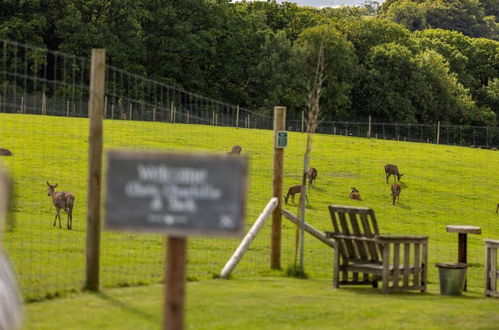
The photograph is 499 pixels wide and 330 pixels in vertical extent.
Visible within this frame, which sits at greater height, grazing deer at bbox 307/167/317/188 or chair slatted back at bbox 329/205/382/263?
grazing deer at bbox 307/167/317/188

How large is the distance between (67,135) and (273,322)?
92.6ft

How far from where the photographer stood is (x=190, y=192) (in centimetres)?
619

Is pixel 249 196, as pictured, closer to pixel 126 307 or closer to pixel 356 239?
pixel 356 239

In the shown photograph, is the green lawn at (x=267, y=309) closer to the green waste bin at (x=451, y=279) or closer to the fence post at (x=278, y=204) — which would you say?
the green waste bin at (x=451, y=279)

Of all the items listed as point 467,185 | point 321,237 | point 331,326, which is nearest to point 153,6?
point 467,185

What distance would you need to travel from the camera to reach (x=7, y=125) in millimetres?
38719

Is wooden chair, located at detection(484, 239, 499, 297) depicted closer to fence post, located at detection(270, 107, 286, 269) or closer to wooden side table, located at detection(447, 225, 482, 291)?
wooden side table, located at detection(447, 225, 482, 291)

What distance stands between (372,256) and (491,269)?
6.15 ft

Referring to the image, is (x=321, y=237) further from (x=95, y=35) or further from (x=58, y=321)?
(x=95, y=35)

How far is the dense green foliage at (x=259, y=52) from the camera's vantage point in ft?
240

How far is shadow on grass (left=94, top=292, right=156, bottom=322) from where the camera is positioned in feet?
39.4

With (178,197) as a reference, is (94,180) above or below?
below

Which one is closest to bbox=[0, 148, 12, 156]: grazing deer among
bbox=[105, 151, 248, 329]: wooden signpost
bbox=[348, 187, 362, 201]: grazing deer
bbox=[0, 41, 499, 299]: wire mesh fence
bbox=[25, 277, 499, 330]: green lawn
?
bbox=[0, 41, 499, 299]: wire mesh fence

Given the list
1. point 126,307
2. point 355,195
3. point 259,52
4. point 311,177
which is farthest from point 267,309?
point 259,52
